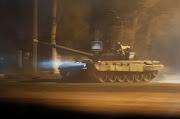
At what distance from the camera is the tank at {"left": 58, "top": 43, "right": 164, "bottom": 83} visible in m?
20.8

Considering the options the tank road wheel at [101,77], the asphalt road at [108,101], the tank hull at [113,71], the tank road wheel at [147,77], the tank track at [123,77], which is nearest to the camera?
the asphalt road at [108,101]

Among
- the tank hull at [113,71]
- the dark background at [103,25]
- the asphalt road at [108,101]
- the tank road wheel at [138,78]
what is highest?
the dark background at [103,25]

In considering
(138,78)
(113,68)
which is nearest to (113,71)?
(113,68)

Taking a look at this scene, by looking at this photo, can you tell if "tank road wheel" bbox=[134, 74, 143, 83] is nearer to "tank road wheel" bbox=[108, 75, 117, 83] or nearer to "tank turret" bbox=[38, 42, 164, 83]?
"tank turret" bbox=[38, 42, 164, 83]

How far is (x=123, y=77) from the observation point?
2202cm

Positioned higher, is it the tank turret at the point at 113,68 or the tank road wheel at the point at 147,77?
the tank turret at the point at 113,68

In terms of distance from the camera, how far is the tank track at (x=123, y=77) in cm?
2117

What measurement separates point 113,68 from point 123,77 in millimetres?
1287

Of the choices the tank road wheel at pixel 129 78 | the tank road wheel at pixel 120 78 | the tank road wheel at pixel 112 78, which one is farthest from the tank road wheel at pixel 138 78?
the tank road wheel at pixel 112 78

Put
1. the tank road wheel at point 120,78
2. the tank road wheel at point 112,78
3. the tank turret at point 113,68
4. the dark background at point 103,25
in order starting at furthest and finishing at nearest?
the dark background at point 103,25, the tank road wheel at point 120,78, the tank road wheel at point 112,78, the tank turret at point 113,68

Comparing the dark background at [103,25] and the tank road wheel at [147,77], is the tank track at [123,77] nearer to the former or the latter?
the tank road wheel at [147,77]

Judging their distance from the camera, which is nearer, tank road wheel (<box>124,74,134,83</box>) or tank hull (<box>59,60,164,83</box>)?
tank hull (<box>59,60,164,83</box>)

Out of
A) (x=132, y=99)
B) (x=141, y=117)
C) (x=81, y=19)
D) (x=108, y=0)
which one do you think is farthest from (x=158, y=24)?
(x=141, y=117)

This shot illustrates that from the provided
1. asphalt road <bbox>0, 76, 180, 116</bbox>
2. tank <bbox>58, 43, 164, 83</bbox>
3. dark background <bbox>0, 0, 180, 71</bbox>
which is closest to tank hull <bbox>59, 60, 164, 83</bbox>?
tank <bbox>58, 43, 164, 83</bbox>
